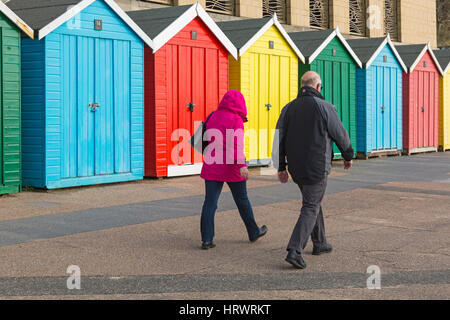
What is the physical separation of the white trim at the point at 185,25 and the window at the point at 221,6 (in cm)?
670

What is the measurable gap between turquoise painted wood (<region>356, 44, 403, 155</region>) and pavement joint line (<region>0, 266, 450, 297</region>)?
41.7ft

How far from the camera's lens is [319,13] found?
85.4 ft

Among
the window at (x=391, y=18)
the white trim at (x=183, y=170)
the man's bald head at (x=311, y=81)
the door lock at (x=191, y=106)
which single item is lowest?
the white trim at (x=183, y=170)

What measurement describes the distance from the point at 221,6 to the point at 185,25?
8.20m

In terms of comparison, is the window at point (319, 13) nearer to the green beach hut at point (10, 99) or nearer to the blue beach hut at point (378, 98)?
the blue beach hut at point (378, 98)

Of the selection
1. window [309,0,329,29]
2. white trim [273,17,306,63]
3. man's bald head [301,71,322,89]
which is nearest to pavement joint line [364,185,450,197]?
white trim [273,17,306,63]

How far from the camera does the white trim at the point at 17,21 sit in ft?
35.4

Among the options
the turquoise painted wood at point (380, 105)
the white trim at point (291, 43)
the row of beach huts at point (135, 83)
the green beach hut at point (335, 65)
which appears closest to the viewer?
the row of beach huts at point (135, 83)

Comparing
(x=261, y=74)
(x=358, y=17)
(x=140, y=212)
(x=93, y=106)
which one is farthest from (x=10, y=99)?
(x=358, y=17)

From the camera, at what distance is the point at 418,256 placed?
6641 millimetres

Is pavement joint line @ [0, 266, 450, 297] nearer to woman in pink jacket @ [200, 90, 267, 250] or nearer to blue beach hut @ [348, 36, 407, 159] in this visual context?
woman in pink jacket @ [200, 90, 267, 250]

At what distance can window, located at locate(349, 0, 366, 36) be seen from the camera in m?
27.5

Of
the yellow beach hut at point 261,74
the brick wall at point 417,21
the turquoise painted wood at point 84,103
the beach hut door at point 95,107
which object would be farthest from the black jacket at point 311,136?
the brick wall at point 417,21

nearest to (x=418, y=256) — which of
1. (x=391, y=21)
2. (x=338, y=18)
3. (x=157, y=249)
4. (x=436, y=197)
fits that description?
(x=157, y=249)
